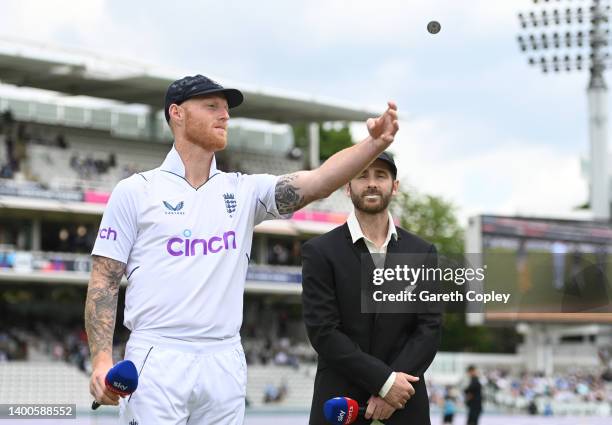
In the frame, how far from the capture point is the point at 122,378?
389 cm

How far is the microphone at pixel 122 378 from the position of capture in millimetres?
3881

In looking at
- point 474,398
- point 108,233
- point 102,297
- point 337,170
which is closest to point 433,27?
point 337,170

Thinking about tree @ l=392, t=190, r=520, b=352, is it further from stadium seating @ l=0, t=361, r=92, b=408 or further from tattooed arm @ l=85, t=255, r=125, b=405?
tattooed arm @ l=85, t=255, r=125, b=405

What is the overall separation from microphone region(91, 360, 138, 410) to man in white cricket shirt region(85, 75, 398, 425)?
19 centimetres

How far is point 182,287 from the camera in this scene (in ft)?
14.1

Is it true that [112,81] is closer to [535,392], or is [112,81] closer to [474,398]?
[535,392]

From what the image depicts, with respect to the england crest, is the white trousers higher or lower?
lower

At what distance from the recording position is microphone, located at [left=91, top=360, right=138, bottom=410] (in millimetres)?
3881

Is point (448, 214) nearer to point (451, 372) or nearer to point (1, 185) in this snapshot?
point (451, 372)

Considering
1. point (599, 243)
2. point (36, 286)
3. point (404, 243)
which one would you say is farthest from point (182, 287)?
point (36, 286)

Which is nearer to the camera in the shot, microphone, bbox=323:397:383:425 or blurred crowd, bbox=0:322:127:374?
microphone, bbox=323:397:383:425

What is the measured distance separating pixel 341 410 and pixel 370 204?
985 mm

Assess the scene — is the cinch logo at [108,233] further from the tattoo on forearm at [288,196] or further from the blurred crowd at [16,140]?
the blurred crowd at [16,140]

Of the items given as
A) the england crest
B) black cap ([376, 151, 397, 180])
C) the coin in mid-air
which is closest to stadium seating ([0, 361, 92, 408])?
black cap ([376, 151, 397, 180])
